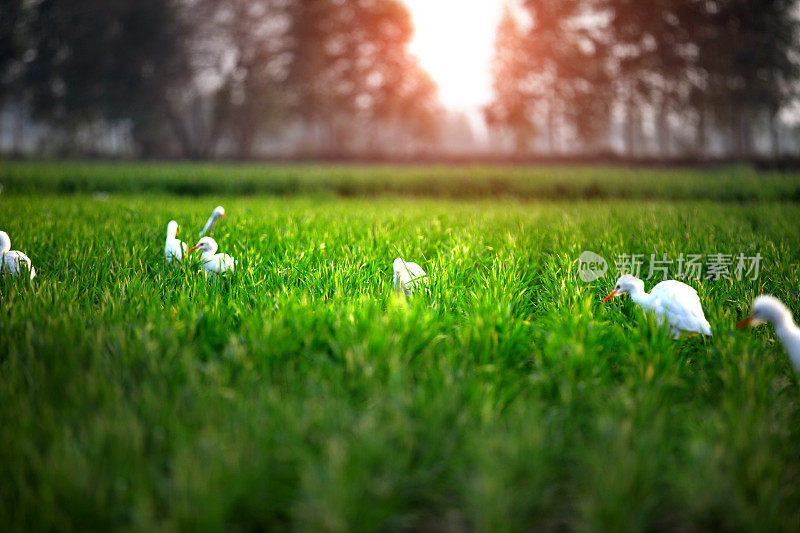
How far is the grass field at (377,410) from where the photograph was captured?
196 centimetres

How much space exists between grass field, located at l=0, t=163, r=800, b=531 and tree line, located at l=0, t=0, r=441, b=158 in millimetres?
29560

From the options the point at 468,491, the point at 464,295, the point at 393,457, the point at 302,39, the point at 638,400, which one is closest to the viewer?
the point at 468,491

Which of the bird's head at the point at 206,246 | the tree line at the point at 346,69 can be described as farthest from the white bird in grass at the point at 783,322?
the tree line at the point at 346,69

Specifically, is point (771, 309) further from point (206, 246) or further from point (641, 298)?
point (206, 246)

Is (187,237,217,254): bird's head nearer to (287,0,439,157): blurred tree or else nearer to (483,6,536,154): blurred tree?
(287,0,439,157): blurred tree

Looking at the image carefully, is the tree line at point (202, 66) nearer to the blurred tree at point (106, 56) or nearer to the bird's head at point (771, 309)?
the blurred tree at point (106, 56)

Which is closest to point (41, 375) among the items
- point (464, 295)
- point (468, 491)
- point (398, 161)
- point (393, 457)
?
point (393, 457)

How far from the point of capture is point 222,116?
32594 millimetres

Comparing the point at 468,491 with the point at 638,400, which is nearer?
the point at 468,491

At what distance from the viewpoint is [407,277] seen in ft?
14.6

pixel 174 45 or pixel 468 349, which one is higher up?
pixel 174 45

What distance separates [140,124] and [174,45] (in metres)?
5.47

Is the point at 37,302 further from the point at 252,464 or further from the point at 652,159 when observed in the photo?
the point at 652,159

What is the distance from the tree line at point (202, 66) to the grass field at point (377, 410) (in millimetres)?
29560
